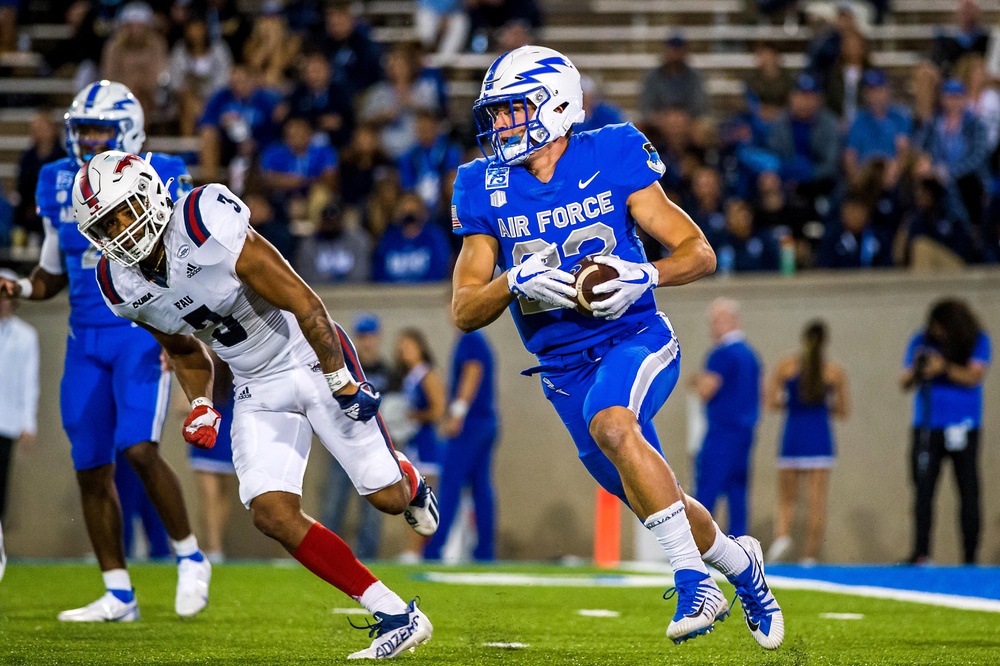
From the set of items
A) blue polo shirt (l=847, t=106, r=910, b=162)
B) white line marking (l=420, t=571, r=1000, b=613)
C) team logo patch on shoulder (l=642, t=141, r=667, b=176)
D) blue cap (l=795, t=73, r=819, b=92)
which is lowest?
white line marking (l=420, t=571, r=1000, b=613)

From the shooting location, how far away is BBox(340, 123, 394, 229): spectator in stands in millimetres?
11938

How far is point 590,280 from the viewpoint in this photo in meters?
4.29

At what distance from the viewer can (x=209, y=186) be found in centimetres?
499

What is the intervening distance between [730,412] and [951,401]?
1.54 metres

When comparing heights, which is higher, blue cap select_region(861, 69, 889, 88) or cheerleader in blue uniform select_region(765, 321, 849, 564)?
blue cap select_region(861, 69, 889, 88)

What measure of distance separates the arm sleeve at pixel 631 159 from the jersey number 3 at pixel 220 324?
4.65ft

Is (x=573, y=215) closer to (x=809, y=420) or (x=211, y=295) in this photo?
(x=211, y=295)

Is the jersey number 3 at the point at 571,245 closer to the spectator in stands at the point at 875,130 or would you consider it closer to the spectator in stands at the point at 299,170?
the spectator in stands at the point at 299,170

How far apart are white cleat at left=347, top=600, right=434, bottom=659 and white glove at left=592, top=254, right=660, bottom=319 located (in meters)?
1.25

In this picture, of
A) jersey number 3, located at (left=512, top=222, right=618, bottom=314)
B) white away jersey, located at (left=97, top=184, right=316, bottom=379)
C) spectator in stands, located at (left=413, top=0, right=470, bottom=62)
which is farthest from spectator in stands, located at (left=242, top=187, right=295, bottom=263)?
jersey number 3, located at (left=512, top=222, right=618, bottom=314)

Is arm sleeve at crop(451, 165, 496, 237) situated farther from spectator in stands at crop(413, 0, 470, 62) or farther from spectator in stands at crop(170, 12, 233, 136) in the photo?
spectator in stands at crop(413, 0, 470, 62)

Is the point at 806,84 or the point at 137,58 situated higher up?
the point at 137,58

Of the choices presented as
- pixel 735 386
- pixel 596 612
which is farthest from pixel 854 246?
pixel 596 612

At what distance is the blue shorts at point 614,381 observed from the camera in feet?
14.5
